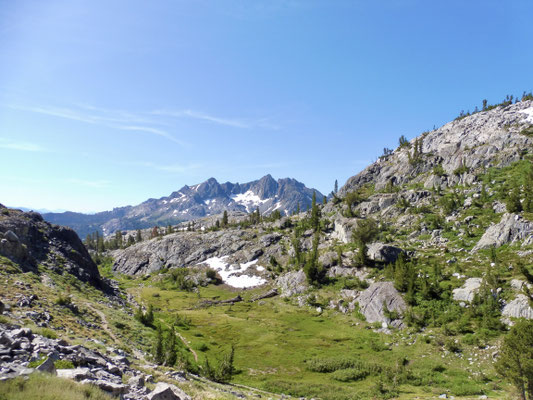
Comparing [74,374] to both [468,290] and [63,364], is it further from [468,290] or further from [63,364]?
[468,290]

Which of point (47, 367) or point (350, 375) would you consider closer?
point (47, 367)

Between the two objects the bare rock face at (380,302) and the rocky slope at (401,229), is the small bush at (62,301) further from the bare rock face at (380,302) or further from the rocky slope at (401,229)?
the rocky slope at (401,229)

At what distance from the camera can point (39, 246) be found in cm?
7306

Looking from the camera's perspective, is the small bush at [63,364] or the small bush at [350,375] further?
the small bush at [350,375]

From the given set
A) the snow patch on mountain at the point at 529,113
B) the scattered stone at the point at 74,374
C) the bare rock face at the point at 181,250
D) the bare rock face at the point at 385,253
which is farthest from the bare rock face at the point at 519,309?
the snow patch on mountain at the point at 529,113

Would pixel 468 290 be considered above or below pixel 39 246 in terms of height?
below

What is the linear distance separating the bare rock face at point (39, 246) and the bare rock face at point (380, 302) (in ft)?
249

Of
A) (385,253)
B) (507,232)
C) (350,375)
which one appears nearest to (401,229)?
(385,253)

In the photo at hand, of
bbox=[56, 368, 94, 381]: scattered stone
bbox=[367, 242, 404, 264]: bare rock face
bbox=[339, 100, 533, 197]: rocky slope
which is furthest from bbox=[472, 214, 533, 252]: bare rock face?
bbox=[56, 368, 94, 381]: scattered stone

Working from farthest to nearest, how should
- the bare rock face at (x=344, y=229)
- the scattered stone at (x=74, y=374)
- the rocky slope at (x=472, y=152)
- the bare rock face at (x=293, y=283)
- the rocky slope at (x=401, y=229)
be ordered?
1. the rocky slope at (x=472, y=152)
2. the bare rock face at (x=344, y=229)
3. the bare rock face at (x=293, y=283)
4. the rocky slope at (x=401, y=229)
5. the scattered stone at (x=74, y=374)

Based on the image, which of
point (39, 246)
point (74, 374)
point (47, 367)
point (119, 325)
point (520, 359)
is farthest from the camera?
point (39, 246)

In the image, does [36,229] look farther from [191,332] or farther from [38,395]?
[38,395]

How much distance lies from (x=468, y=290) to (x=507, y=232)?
1157 inches

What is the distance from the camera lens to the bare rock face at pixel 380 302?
63.5 meters
